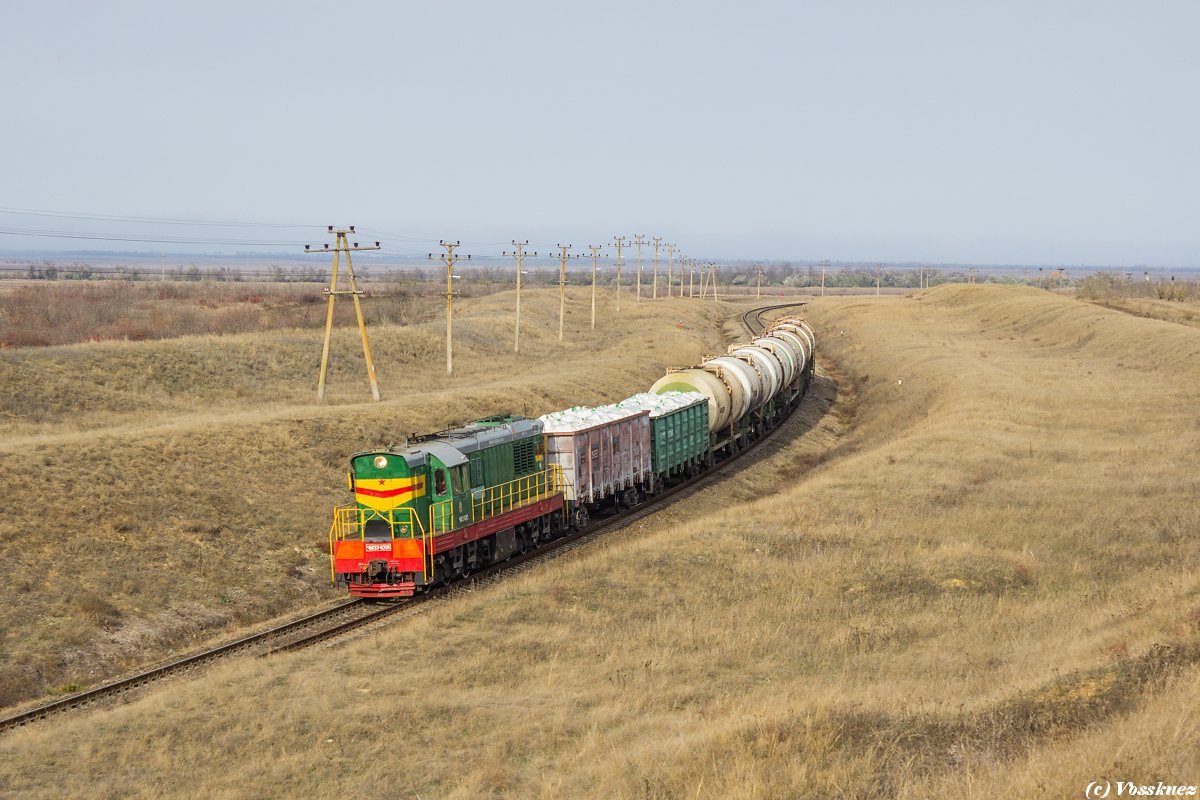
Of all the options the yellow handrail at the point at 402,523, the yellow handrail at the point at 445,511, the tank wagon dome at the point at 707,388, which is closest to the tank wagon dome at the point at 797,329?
the tank wagon dome at the point at 707,388

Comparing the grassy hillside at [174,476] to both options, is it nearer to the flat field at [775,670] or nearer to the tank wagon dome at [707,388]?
the flat field at [775,670]

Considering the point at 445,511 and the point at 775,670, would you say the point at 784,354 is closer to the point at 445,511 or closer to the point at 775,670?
the point at 445,511

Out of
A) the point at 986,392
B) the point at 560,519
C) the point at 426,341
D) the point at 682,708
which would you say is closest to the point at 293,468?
the point at 560,519

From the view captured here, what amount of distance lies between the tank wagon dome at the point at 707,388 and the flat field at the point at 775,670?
7339 millimetres

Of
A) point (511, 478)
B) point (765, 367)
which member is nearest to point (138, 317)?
point (765, 367)

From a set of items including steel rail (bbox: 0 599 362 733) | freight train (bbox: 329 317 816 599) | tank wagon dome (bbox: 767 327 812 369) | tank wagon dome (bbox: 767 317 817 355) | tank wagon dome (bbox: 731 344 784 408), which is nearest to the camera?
steel rail (bbox: 0 599 362 733)

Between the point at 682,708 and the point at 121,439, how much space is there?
893 inches

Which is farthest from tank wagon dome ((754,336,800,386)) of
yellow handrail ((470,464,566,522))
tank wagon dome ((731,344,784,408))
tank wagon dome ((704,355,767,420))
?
yellow handrail ((470,464,566,522))

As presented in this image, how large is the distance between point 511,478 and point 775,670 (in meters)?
12.7

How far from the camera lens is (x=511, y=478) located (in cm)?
2781

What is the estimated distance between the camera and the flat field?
38.4 feet

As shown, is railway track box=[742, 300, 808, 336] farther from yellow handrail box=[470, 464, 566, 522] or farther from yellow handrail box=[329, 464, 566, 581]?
A: yellow handrail box=[329, 464, 566, 581]

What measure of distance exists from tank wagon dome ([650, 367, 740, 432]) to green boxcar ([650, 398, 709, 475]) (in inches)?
38.2

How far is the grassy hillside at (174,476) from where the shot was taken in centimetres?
2212
